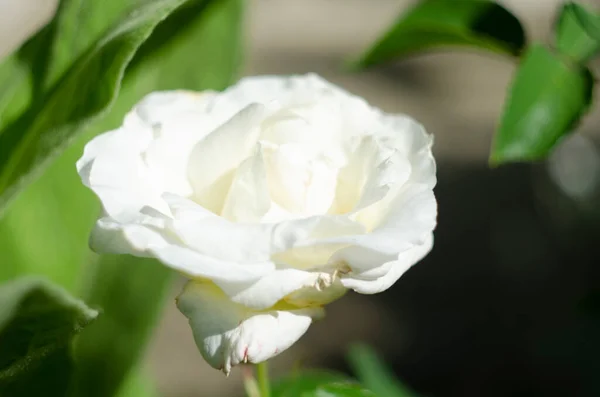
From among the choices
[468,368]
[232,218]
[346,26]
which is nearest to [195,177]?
[232,218]

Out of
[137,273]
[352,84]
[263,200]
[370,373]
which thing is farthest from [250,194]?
[352,84]

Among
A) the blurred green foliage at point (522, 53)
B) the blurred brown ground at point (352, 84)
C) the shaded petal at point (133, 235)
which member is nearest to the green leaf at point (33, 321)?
the shaded petal at point (133, 235)

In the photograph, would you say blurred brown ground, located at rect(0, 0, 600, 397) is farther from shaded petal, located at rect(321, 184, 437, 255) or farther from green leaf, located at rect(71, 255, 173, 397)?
shaded petal, located at rect(321, 184, 437, 255)

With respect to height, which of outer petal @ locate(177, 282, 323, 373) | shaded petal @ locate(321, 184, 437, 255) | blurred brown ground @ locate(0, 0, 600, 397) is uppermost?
shaded petal @ locate(321, 184, 437, 255)

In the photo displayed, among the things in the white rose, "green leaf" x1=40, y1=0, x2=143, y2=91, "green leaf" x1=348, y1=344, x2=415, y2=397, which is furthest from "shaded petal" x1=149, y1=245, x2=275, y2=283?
"green leaf" x1=348, y1=344, x2=415, y2=397

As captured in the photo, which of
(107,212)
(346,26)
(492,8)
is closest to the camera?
(107,212)

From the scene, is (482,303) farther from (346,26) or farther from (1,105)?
(1,105)
